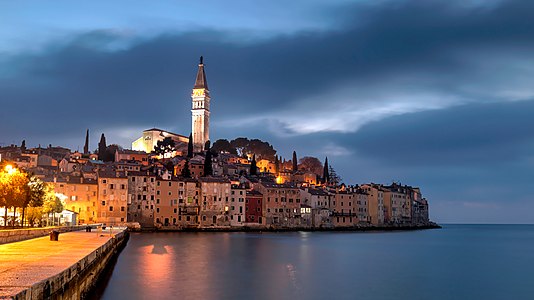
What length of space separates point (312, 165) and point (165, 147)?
A: 4742 cm

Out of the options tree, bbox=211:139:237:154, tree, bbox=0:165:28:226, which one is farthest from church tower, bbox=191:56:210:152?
tree, bbox=0:165:28:226

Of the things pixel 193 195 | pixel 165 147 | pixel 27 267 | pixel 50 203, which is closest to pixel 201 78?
pixel 165 147

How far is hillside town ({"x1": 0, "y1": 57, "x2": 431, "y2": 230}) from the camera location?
86.1 m

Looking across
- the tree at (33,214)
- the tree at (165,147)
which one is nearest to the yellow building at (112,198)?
the tree at (33,214)

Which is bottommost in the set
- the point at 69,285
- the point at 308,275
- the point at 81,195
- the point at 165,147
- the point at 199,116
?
the point at 308,275

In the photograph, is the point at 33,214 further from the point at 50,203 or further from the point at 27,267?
the point at 27,267

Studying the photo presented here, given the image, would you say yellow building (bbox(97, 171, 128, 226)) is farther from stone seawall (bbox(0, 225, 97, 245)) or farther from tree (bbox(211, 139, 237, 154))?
tree (bbox(211, 139, 237, 154))

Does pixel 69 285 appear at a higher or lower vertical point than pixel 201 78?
lower

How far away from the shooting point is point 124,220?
87.7 m

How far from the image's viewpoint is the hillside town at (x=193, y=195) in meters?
86.1

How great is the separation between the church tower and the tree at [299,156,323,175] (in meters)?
32.1

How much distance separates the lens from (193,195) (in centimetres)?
9612

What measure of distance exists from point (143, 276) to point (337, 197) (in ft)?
291

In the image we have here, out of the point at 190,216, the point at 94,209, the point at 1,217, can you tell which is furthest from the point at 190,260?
the point at 190,216
